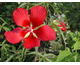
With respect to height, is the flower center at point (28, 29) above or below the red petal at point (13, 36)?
above

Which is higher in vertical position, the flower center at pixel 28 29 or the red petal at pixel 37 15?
the red petal at pixel 37 15

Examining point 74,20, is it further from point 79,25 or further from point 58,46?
point 58,46

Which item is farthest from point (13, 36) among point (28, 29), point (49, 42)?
point (49, 42)

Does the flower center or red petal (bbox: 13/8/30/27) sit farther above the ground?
red petal (bbox: 13/8/30/27)

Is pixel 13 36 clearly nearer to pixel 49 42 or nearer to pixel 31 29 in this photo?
pixel 31 29

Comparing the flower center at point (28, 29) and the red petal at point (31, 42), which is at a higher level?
the flower center at point (28, 29)

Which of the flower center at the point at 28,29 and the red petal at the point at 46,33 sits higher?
the flower center at the point at 28,29
